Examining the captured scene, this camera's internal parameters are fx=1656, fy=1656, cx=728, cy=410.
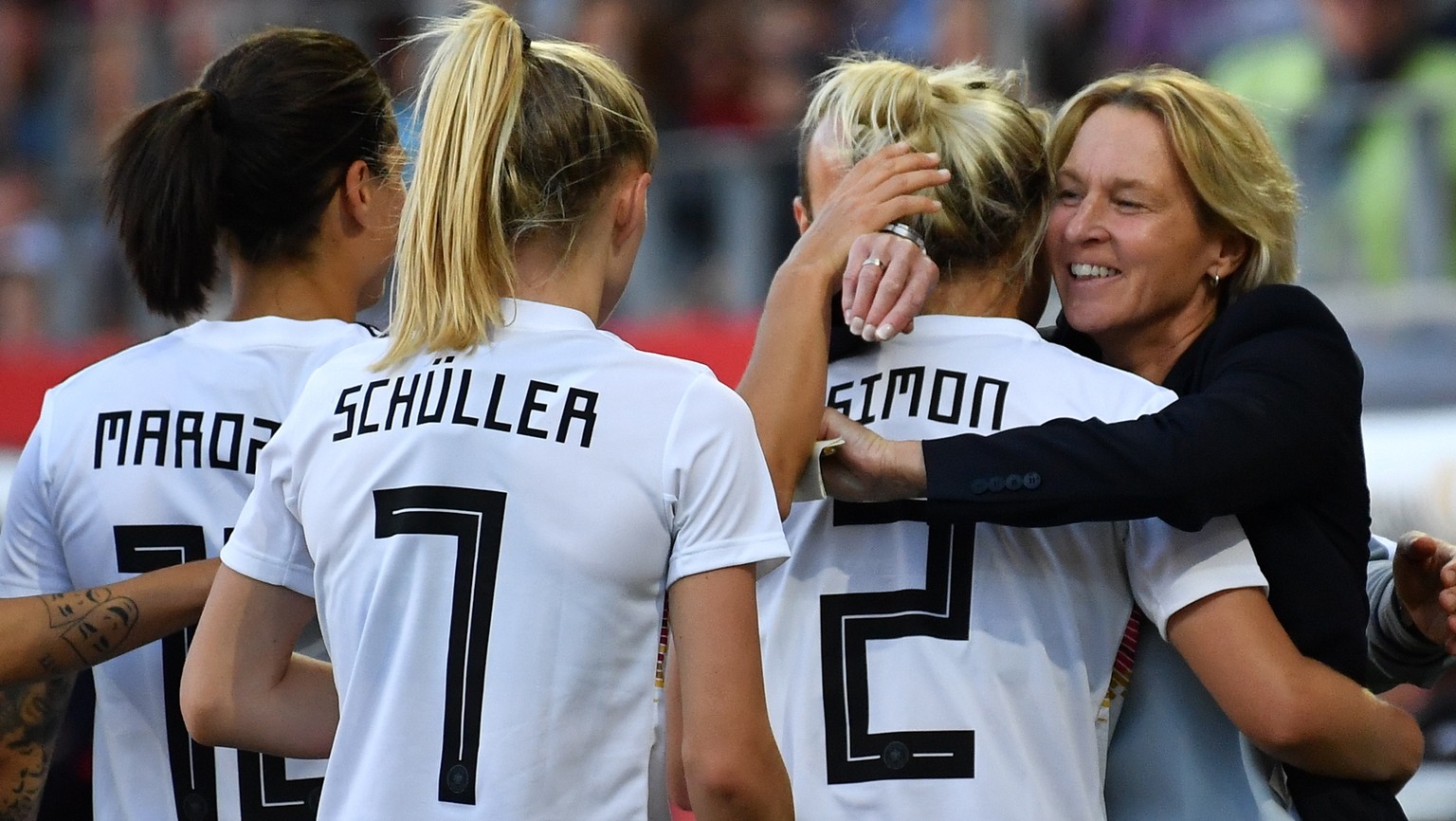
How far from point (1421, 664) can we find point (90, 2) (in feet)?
27.9

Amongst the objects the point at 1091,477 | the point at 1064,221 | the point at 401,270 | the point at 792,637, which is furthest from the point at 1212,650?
the point at 401,270

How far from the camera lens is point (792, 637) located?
197cm

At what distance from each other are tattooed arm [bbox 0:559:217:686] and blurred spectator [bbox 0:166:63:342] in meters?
5.57

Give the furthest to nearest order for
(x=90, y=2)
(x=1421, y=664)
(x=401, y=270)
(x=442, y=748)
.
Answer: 1. (x=90, y=2)
2. (x=1421, y=664)
3. (x=401, y=270)
4. (x=442, y=748)

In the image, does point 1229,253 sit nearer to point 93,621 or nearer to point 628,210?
point 628,210

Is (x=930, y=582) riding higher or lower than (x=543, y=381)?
lower

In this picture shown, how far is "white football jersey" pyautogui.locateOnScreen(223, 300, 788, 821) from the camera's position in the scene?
165cm

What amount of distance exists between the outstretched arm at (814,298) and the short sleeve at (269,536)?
0.52 m

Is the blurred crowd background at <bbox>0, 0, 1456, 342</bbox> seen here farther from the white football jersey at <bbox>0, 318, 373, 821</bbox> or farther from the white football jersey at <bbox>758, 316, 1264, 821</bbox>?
the white football jersey at <bbox>758, 316, 1264, 821</bbox>

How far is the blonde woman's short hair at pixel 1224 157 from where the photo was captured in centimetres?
210

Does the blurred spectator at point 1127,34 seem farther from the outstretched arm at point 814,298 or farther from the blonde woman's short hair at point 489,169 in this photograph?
the blonde woman's short hair at point 489,169

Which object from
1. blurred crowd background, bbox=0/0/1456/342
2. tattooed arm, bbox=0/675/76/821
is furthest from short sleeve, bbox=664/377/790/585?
blurred crowd background, bbox=0/0/1456/342

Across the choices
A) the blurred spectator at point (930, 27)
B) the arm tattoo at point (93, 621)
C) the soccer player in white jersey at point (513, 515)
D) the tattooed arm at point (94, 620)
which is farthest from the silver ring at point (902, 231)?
the blurred spectator at point (930, 27)

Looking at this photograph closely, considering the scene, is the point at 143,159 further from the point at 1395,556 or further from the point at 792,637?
the point at 1395,556
